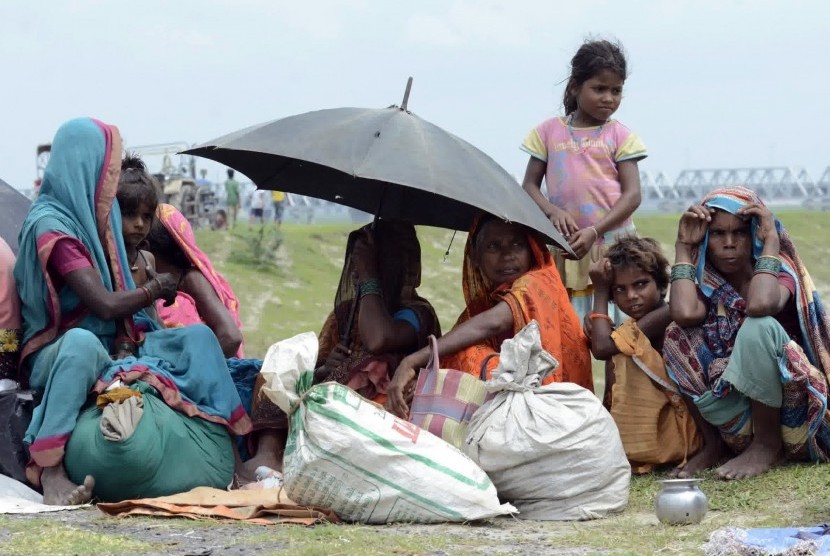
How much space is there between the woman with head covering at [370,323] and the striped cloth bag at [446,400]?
0.58 meters

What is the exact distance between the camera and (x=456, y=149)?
6.19 meters

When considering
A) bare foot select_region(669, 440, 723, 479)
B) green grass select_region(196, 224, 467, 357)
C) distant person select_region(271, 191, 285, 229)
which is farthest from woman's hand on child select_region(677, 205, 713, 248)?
distant person select_region(271, 191, 285, 229)

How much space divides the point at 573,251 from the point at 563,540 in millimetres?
2147

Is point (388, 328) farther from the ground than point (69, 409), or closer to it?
farther from the ground

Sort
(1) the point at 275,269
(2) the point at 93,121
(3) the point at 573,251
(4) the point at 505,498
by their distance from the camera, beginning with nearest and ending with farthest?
(4) the point at 505,498
(2) the point at 93,121
(3) the point at 573,251
(1) the point at 275,269

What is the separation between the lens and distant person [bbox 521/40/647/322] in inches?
276

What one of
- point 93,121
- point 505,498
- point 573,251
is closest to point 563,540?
point 505,498

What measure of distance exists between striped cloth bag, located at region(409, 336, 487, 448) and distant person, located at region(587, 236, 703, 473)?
1.06 meters

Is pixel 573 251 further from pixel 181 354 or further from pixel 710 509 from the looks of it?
pixel 181 354

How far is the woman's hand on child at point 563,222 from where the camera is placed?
6.91 metres

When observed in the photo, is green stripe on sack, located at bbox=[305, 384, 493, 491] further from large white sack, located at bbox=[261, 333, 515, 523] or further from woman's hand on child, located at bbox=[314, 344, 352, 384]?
woman's hand on child, located at bbox=[314, 344, 352, 384]

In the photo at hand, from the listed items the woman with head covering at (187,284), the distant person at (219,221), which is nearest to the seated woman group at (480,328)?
the woman with head covering at (187,284)

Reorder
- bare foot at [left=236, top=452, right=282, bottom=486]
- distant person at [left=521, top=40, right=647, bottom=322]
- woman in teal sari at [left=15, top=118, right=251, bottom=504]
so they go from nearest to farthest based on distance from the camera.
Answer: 1. woman in teal sari at [left=15, top=118, right=251, bottom=504]
2. bare foot at [left=236, top=452, right=282, bottom=486]
3. distant person at [left=521, top=40, right=647, bottom=322]

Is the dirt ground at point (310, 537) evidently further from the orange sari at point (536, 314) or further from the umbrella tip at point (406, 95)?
the umbrella tip at point (406, 95)
